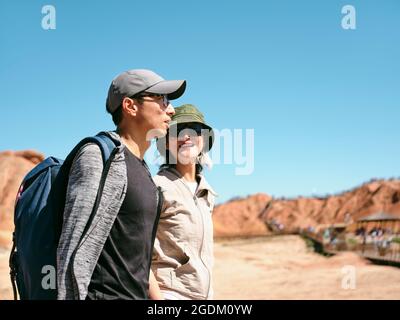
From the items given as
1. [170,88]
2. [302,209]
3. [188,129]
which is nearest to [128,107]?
[170,88]

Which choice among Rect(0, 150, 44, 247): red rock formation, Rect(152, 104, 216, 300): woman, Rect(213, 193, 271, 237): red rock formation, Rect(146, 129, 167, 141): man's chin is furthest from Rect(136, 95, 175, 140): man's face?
Rect(213, 193, 271, 237): red rock formation

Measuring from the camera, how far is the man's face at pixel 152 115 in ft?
8.38

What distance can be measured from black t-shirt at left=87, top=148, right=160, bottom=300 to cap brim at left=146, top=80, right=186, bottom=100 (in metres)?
0.34

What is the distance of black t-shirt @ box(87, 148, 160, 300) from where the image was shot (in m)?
2.17

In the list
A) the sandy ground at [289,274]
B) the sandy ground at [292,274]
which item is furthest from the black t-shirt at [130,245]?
A: the sandy ground at [292,274]

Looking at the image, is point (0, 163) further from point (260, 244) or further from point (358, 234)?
point (358, 234)

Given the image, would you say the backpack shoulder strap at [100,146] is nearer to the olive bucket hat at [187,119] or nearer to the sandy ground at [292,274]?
the olive bucket hat at [187,119]

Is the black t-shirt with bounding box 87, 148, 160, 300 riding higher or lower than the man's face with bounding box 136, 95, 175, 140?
lower

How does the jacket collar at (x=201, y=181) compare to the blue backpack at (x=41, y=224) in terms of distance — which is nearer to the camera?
the blue backpack at (x=41, y=224)

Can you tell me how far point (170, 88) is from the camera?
2.59 meters

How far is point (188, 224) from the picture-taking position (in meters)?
3.22
